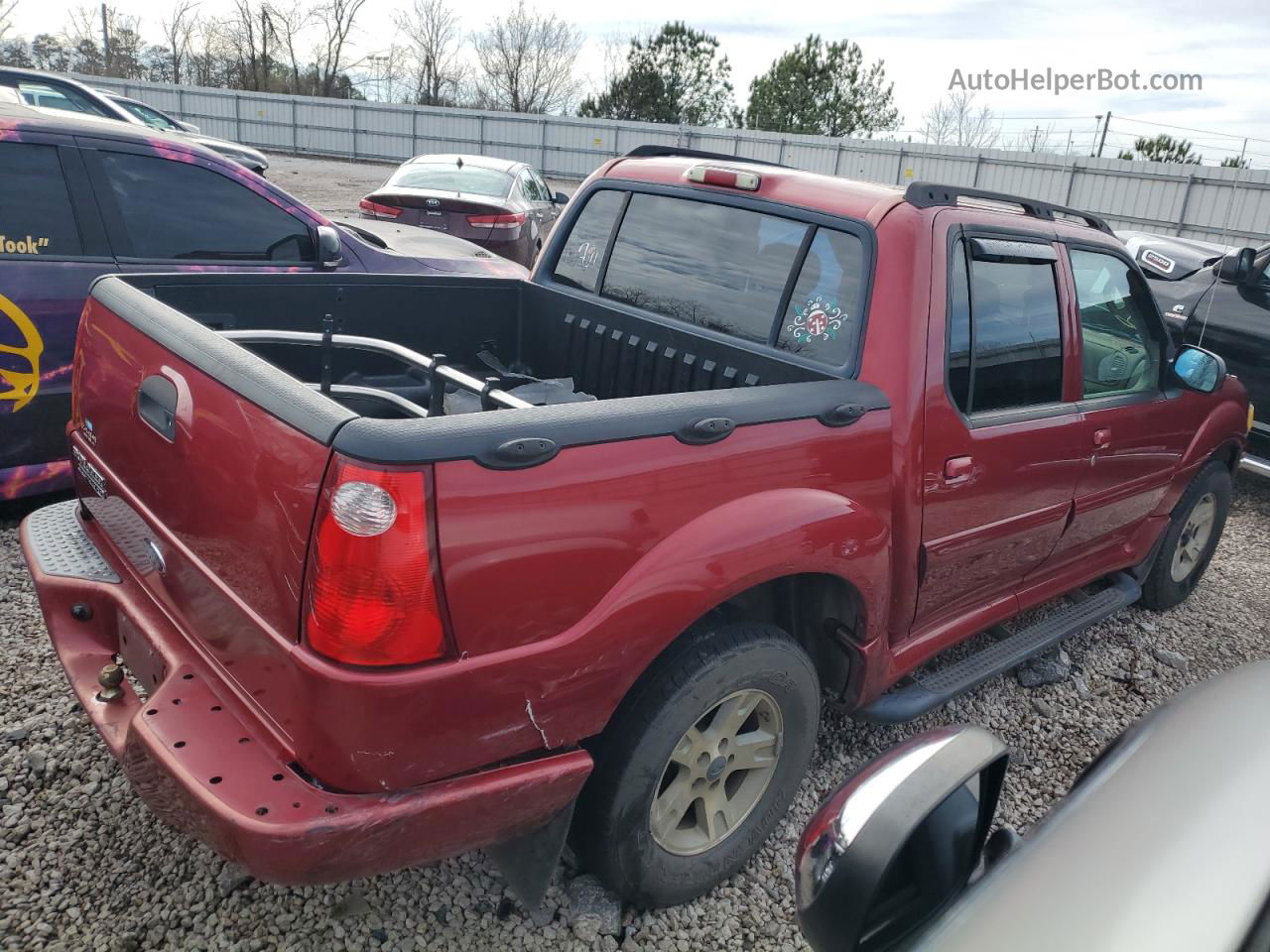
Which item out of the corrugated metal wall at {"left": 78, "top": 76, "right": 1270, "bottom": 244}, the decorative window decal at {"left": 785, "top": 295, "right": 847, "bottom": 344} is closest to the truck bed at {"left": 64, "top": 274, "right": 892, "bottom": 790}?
the decorative window decal at {"left": 785, "top": 295, "right": 847, "bottom": 344}

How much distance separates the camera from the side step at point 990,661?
2787 millimetres

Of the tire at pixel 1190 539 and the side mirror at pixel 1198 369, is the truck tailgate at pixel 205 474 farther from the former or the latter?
the tire at pixel 1190 539

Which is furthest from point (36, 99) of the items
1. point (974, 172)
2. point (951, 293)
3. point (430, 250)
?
point (974, 172)

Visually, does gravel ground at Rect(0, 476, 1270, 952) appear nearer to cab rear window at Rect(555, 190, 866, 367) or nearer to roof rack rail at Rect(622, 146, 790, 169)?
cab rear window at Rect(555, 190, 866, 367)

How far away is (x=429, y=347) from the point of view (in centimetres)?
352

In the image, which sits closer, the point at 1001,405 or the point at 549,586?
the point at 549,586

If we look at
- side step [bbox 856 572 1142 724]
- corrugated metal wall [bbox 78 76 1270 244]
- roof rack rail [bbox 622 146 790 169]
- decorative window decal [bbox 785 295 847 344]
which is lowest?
side step [bbox 856 572 1142 724]

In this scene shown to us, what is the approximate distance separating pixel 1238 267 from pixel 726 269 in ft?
17.4

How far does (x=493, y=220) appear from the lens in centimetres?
1005

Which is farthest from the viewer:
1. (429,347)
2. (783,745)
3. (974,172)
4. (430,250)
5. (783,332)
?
(974,172)

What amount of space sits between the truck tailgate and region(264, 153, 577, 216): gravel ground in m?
15.1

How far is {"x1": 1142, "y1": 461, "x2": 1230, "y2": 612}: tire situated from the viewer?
4.25m

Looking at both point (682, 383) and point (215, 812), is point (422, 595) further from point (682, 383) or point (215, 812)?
point (682, 383)

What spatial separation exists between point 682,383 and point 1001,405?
3.33 ft
